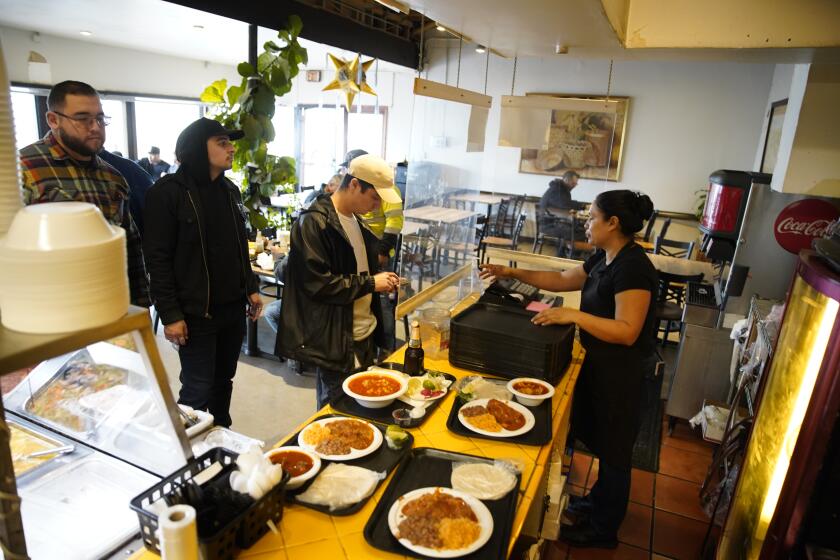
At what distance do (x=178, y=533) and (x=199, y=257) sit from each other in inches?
66.5

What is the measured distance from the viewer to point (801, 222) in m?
2.92

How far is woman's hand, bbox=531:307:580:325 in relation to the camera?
2.21m

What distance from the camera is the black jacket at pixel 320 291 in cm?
235

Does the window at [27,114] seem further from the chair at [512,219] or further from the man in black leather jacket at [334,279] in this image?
the man in black leather jacket at [334,279]

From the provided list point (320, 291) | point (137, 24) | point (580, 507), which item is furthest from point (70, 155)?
point (137, 24)

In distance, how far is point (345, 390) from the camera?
182 cm

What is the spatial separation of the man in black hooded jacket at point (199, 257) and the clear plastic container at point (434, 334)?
3.06 feet

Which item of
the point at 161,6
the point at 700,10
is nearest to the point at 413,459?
the point at 700,10

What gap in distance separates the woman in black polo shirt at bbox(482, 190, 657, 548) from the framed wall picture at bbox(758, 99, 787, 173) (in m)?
4.66

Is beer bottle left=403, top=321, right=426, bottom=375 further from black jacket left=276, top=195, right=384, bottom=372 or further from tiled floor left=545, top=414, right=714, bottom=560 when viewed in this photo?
tiled floor left=545, top=414, right=714, bottom=560

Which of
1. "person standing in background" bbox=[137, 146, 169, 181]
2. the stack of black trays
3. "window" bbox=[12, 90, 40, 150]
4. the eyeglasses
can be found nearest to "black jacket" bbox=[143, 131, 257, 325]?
the eyeglasses

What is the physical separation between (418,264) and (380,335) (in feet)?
1.70

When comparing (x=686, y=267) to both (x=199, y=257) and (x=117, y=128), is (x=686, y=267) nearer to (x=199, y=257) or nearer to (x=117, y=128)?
(x=199, y=257)

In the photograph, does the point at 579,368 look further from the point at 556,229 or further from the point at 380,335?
the point at 556,229
